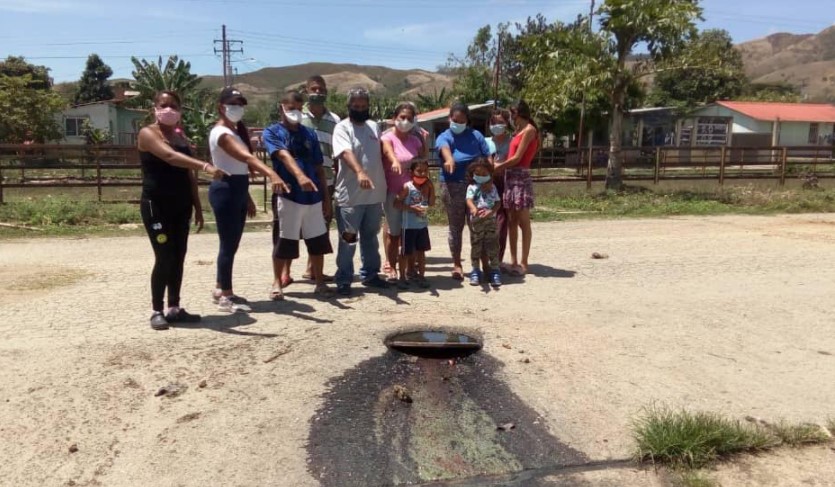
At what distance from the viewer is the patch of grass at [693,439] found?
315 cm

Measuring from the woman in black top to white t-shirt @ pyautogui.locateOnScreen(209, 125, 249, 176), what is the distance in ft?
0.56

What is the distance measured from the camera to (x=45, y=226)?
10664mm

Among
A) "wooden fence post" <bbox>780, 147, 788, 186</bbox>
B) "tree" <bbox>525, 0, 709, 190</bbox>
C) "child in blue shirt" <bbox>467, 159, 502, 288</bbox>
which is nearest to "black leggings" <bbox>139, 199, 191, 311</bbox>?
"child in blue shirt" <bbox>467, 159, 502, 288</bbox>

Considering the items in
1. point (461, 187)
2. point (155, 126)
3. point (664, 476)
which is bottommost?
point (664, 476)

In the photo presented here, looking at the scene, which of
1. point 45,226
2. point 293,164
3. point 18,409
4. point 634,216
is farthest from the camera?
point 634,216

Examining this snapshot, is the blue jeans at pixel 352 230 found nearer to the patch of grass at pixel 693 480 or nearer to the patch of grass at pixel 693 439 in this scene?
the patch of grass at pixel 693 439

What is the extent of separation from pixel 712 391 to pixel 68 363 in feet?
13.0

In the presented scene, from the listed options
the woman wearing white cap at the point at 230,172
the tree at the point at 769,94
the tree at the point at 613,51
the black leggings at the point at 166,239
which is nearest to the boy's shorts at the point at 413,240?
the woman wearing white cap at the point at 230,172

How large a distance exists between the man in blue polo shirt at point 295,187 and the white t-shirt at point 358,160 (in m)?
0.18

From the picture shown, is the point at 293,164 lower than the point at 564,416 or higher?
higher

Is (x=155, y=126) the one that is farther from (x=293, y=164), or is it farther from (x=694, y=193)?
(x=694, y=193)

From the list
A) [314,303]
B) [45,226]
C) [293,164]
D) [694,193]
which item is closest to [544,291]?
[314,303]

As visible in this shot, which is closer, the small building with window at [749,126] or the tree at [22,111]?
the tree at [22,111]

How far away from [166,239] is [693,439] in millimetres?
3698
